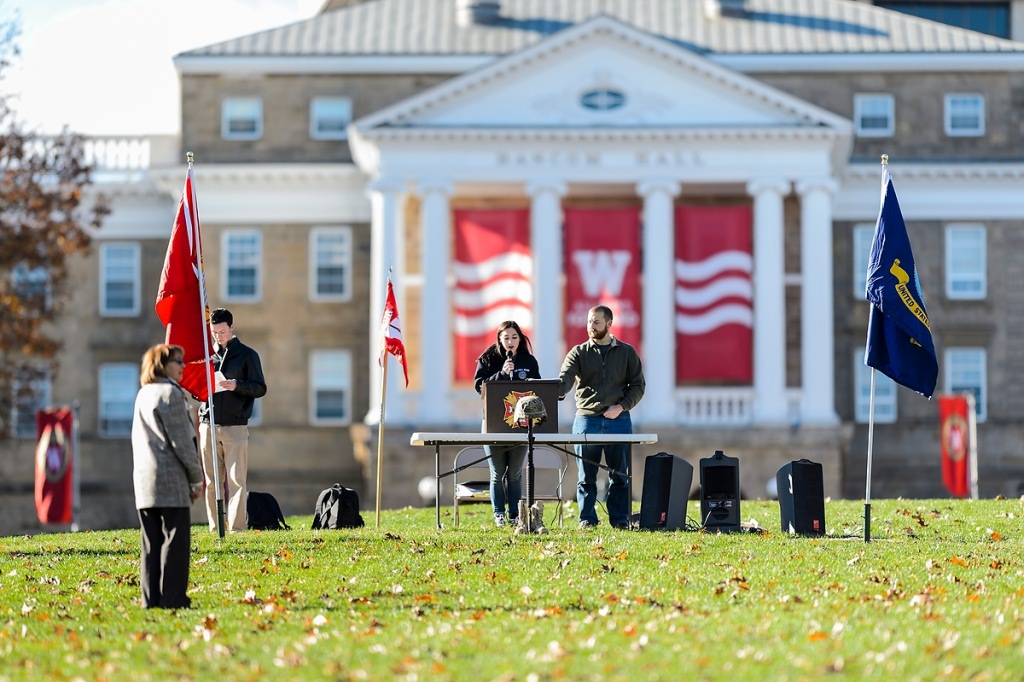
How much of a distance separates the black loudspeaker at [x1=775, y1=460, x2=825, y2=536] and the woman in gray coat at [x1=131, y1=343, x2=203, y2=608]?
691cm

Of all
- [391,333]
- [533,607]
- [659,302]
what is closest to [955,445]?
[659,302]

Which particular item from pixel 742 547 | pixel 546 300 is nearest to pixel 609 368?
pixel 742 547

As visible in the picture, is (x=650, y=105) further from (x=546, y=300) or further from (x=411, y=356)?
(x=411, y=356)

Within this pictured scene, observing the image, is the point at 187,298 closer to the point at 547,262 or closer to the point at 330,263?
the point at 547,262

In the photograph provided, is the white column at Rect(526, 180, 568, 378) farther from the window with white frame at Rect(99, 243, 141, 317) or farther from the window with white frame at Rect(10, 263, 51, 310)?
the window with white frame at Rect(99, 243, 141, 317)

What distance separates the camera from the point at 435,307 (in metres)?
45.8

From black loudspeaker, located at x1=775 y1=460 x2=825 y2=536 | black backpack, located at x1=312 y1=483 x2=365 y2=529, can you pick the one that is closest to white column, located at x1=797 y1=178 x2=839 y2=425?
black backpack, located at x1=312 y1=483 x2=365 y2=529

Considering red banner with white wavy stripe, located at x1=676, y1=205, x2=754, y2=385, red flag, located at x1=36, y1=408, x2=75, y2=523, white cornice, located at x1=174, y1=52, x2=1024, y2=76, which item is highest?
white cornice, located at x1=174, y1=52, x2=1024, y2=76

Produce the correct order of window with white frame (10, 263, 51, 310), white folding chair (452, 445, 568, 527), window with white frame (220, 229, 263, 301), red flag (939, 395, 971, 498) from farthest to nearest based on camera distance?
window with white frame (220, 229, 263, 301) → window with white frame (10, 263, 51, 310) → red flag (939, 395, 971, 498) → white folding chair (452, 445, 568, 527)

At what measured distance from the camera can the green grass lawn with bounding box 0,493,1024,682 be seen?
11.4 metres

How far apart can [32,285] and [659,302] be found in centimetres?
1727

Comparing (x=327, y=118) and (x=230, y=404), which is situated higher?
(x=327, y=118)

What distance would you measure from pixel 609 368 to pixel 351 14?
36496mm

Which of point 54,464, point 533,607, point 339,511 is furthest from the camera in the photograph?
point 54,464
